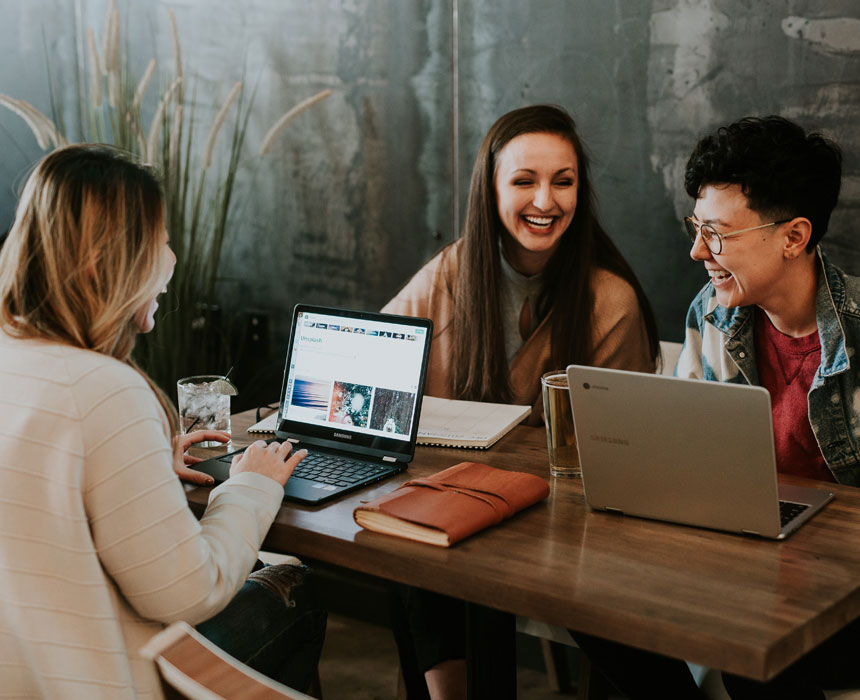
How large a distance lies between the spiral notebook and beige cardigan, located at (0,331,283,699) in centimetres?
65

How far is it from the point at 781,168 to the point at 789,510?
2.27 ft

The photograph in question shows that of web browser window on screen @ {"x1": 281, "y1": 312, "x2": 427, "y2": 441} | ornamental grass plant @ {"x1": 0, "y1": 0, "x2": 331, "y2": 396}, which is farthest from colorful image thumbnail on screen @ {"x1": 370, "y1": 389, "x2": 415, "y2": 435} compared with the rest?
ornamental grass plant @ {"x1": 0, "y1": 0, "x2": 331, "y2": 396}

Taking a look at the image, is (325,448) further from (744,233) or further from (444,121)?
(444,121)

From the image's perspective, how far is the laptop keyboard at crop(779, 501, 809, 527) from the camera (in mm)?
1430

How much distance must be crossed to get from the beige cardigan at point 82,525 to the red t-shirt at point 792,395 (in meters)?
1.09

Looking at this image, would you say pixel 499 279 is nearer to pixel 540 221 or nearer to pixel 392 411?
pixel 540 221

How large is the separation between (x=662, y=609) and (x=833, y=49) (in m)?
1.64

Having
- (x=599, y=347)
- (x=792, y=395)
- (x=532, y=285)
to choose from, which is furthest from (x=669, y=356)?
(x=792, y=395)

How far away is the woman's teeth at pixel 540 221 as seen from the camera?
230cm

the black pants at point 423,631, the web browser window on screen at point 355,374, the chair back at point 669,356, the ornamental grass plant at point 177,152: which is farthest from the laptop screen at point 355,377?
the ornamental grass plant at point 177,152

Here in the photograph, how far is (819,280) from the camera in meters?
1.86

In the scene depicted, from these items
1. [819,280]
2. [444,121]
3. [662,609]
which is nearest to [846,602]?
[662,609]

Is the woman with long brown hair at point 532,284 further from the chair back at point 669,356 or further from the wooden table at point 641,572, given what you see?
the wooden table at point 641,572

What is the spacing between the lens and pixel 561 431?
1659 mm
